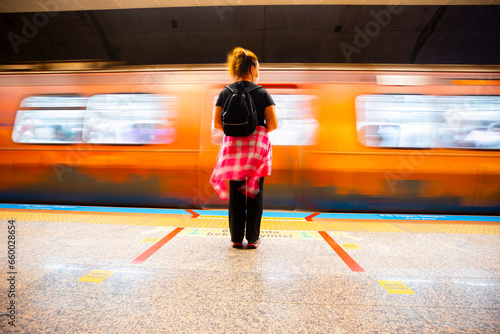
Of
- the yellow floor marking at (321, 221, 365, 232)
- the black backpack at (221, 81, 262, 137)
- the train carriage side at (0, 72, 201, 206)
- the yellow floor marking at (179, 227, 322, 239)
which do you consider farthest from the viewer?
the train carriage side at (0, 72, 201, 206)

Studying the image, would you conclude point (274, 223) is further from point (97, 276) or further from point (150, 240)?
point (97, 276)

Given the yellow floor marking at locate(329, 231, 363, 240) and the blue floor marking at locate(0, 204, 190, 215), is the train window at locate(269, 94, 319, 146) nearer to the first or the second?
the yellow floor marking at locate(329, 231, 363, 240)

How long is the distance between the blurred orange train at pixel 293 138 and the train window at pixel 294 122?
0.05 ft

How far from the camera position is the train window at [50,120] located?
10.9 feet

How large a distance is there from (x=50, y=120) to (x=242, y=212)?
3375mm

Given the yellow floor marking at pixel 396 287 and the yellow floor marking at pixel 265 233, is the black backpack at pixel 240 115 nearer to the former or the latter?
the yellow floor marking at pixel 265 233

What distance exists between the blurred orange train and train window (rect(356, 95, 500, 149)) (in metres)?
0.01

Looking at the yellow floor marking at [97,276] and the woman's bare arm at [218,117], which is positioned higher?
the woman's bare arm at [218,117]

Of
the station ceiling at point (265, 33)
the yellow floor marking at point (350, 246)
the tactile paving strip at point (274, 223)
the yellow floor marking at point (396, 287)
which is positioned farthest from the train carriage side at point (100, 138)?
the station ceiling at point (265, 33)

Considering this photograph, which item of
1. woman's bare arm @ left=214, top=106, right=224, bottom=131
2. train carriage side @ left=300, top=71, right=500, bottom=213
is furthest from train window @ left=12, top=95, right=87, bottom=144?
train carriage side @ left=300, top=71, right=500, bottom=213

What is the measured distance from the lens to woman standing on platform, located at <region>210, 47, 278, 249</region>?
1747 millimetres

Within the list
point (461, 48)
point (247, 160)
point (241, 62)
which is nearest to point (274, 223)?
point (247, 160)

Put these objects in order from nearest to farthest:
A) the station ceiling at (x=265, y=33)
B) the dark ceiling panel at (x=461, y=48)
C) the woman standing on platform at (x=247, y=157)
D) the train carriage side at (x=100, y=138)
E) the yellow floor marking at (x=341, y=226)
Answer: the woman standing on platform at (x=247, y=157) < the yellow floor marking at (x=341, y=226) < the train carriage side at (x=100, y=138) < the station ceiling at (x=265, y=33) < the dark ceiling panel at (x=461, y=48)

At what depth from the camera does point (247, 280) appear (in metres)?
1.33
